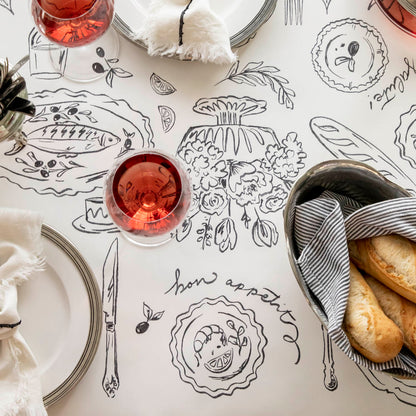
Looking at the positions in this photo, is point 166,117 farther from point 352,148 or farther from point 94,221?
point 352,148

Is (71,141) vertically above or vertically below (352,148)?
below

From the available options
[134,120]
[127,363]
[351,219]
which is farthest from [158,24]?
[127,363]

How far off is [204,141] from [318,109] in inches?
8.1

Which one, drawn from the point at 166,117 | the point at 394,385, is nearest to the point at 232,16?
the point at 166,117

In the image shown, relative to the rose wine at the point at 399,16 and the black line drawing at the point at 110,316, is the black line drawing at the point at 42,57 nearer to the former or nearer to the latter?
the black line drawing at the point at 110,316

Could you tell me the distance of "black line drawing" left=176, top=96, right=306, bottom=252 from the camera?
88 centimetres

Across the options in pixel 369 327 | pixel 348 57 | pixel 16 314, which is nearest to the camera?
pixel 369 327

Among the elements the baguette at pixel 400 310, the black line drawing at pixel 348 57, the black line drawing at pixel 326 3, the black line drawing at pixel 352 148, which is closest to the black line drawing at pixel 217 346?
the baguette at pixel 400 310

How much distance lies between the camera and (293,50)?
35.9 inches

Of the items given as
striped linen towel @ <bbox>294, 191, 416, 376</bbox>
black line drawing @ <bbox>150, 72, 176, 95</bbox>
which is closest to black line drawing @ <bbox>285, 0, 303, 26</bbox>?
black line drawing @ <bbox>150, 72, 176, 95</bbox>

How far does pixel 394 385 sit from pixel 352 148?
407mm

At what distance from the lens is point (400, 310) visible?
743 mm

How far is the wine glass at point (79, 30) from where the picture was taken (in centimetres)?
80

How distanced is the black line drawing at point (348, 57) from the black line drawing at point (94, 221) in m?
0.44
